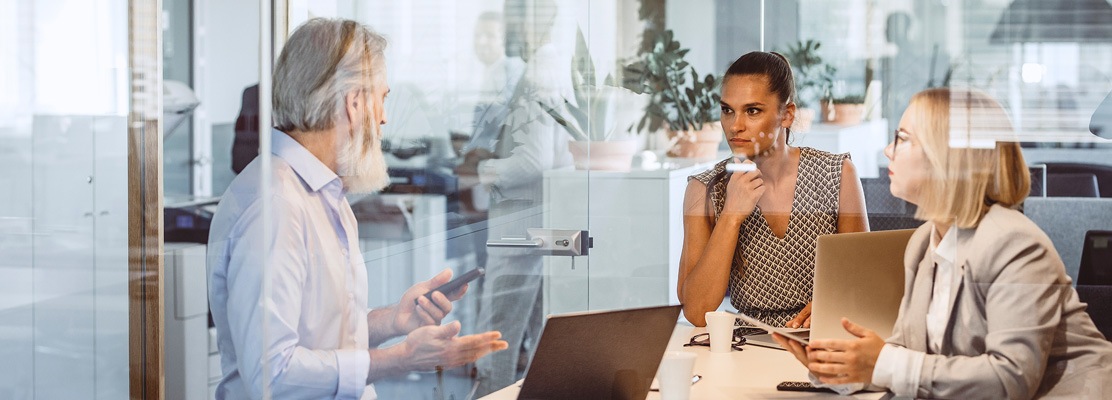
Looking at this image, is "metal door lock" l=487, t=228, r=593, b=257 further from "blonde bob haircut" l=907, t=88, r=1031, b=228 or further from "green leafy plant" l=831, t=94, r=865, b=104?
"blonde bob haircut" l=907, t=88, r=1031, b=228

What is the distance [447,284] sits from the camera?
9.99 feet

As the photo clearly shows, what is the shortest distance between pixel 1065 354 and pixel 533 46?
1415 millimetres

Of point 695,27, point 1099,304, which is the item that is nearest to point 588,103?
point 695,27

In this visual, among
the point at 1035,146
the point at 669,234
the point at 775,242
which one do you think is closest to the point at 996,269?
the point at 1035,146

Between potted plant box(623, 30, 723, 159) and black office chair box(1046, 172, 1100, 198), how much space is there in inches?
27.9

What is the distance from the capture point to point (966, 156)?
2.22 metres

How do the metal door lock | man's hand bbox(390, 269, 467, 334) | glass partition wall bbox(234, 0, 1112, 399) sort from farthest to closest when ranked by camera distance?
man's hand bbox(390, 269, 467, 334) < the metal door lock < glass partition wall bbox(234, 0, 1112, 399)

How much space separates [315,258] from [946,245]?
4.87ft

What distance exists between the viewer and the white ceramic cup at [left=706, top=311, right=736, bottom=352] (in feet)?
7.65

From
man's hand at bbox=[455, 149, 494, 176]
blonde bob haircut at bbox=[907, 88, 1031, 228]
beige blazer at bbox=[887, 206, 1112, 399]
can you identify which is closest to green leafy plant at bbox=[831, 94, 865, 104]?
blonde bob haircut at bbox=[907, 88, 1031, 228]

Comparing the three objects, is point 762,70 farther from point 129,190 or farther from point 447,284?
point 129,190

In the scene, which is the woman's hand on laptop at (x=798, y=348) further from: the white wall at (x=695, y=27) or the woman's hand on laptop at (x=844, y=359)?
the white wall at (x=695, y=27)

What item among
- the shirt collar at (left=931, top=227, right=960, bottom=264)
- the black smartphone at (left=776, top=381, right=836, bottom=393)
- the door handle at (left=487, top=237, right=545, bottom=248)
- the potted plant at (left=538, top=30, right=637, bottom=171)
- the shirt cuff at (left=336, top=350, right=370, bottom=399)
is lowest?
the shirt cuff at (left=336, top=350, right=370, bottom=399)

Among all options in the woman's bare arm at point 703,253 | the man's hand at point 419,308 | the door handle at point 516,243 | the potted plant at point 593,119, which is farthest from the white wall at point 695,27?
the man's hand at point 419,308
